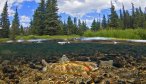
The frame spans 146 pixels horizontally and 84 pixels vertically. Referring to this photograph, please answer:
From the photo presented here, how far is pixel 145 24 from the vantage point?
395ft

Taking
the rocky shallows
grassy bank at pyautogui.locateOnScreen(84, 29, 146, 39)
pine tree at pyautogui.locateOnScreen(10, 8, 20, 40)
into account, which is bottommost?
grassy bank at pyautogui.locateOnScreen(84, 29, 146, 39)

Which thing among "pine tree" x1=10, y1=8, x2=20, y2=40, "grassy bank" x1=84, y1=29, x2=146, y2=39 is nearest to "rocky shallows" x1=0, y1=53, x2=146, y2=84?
→ "grassy bank" x1=84, y1=29, x2=146, y2=39

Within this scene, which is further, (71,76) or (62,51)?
(62,51)

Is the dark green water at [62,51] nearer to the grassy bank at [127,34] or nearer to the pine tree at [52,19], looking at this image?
the grassy bank at [127,34]

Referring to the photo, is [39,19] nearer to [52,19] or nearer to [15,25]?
[52,19]

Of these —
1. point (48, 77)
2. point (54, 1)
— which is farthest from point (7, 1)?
point (48, 77)

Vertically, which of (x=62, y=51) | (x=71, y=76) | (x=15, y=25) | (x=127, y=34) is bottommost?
(x=127, y=34)

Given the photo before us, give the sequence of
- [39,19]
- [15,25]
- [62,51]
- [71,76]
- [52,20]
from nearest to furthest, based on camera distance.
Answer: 1. [71,76]
2. [62,51]
3. [52,20]
4. [39,19]
5. [15,25]

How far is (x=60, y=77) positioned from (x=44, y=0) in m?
94.6

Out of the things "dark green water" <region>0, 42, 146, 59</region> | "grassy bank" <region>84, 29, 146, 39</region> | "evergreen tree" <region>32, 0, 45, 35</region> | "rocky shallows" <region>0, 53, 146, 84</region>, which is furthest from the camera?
"evergreen tree" <region>32, 0, 45, 35</region>

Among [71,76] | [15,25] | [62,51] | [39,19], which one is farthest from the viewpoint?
[15,25]

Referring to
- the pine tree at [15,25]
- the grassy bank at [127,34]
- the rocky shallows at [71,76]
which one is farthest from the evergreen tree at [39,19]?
the rocky shallows at [71,76]

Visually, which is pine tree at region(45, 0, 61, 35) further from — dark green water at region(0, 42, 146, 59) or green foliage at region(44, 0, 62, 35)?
dark green water at region(0, 42, 146, 59)

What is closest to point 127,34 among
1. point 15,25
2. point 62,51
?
point 62,51
